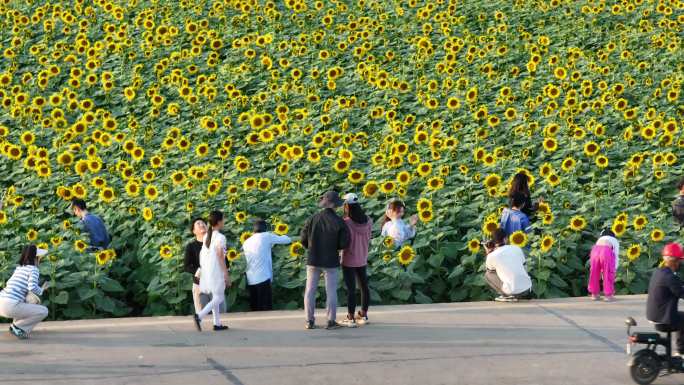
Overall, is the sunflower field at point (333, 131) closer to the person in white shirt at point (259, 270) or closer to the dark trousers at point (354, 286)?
the person in white shirt at point (259, 270)

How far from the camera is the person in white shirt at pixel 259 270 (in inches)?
513

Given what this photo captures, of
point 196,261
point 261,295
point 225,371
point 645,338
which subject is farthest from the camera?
point 261,295

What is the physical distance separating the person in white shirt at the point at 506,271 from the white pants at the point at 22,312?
4.69 meters

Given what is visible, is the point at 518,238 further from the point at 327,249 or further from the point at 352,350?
the point at 352,350

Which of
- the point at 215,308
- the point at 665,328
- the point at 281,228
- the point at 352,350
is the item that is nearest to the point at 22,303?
the point at 215,308

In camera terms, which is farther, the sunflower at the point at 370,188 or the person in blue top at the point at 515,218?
the sunflower at the point at 370,188

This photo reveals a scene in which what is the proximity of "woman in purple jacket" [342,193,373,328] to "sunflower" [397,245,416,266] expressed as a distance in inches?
66.0

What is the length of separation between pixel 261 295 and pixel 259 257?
1.30ft

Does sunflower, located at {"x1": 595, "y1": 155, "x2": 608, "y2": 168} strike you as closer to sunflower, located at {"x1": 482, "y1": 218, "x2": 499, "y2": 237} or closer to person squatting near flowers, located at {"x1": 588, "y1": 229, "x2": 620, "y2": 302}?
sunflower, located at {"x1": 482, "y1": 218, "x2": 499, "y2": 237}

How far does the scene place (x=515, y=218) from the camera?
13945mm

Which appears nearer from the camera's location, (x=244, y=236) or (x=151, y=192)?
(x=244, y=236)

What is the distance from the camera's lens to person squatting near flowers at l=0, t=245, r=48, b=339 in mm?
11039

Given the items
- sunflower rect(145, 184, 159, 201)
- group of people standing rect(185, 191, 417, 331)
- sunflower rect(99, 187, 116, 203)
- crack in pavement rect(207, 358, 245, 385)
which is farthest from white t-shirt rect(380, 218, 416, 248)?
crack in pavement rect(207, 358, 245, 385)

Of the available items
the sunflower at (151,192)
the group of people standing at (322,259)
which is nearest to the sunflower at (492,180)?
the group of people standing at (322,259)
